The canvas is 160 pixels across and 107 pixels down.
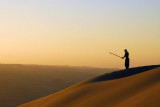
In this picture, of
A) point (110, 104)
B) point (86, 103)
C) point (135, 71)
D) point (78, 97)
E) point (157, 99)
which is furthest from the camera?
point (135, 71)

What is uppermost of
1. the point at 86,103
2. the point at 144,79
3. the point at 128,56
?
the point at 128,56

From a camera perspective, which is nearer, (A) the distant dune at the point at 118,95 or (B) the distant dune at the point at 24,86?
(A) the distant dune at the point at 118,95

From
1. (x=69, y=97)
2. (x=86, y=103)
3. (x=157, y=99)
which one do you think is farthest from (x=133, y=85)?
(x=157, y=99)

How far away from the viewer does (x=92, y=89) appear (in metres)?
13.3

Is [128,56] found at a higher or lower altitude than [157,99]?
higher

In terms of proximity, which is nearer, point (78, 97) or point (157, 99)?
point (157, 99)

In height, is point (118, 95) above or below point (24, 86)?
above

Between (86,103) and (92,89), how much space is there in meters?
2.39

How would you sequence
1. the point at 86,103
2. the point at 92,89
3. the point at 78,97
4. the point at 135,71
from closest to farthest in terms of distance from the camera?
the point at 86,103 → the point at 78,97 → the point at 92,89 → the point at 135,71

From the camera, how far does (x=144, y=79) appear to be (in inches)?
460

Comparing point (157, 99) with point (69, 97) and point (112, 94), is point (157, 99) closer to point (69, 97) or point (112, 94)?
point (112, 94)

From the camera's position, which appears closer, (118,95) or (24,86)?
(118,95)

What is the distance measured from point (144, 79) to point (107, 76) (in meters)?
5.61

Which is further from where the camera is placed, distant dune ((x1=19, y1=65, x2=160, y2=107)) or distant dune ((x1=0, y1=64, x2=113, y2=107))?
distant dune ((x1=0, y1=64, x2=113, y2=107))
